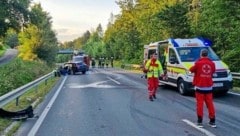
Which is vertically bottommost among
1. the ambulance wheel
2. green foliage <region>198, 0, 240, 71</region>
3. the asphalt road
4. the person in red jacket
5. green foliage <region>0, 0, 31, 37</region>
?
the asphalt road

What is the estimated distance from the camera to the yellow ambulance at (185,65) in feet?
54.0

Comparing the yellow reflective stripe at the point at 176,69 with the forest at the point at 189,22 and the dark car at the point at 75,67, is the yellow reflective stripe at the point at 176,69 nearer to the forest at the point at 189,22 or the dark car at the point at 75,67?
the forest at the point at 189,22

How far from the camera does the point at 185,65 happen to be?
1739cm

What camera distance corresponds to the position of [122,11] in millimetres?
62562

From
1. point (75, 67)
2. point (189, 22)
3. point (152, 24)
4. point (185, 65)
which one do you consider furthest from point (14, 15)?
point (185, 65)

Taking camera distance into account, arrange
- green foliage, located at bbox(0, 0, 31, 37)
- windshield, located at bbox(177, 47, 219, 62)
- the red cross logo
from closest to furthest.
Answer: the red cross logo → windshield, located at bbox(177, 47, 219, 62) → green foliage, located at bbox(0, 0, 31, 37)

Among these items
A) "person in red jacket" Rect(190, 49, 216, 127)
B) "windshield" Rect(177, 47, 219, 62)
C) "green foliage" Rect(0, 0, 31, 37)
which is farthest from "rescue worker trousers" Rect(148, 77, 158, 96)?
"green foliage" Rect(0, 0, 31, 37)

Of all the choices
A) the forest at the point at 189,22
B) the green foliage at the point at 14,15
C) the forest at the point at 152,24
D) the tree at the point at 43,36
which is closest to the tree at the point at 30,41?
the forest at the point at 152,24

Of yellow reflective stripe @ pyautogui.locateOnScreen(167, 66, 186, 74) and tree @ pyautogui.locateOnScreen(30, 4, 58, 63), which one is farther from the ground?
tree @ pyautogui.locateOnScreen(30, 4, 58, 63)

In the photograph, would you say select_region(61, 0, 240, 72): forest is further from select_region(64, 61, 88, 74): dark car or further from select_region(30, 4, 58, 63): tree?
select_region(30, 4, 58, 63): tree

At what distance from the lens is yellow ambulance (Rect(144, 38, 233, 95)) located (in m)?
16.5

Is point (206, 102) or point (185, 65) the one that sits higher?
point (185, 65)

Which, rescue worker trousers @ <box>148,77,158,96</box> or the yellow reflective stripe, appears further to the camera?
the yellow reflective stripe

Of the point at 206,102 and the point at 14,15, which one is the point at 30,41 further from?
the point at 206,102
